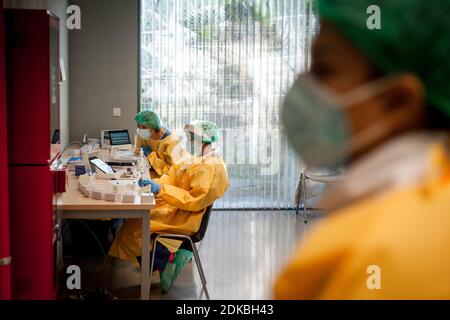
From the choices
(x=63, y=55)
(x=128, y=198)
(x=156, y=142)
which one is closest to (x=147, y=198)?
(x=128, y=198)

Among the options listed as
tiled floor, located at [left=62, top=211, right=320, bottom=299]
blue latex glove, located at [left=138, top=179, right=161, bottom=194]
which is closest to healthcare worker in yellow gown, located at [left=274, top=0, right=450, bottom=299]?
tiled floor, located at [left=62, top=211, right=320, bottom=299]

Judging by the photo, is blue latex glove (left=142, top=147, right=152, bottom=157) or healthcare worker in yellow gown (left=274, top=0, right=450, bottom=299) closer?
healthcare worker in yellow gown (left=274, top=0, right=450, bottom=299)

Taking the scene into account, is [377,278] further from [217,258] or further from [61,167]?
[217,258]

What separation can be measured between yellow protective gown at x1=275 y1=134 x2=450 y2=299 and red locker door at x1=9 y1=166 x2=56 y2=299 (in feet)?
7.49

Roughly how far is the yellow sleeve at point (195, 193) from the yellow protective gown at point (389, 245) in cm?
299

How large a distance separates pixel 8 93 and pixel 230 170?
3.71m

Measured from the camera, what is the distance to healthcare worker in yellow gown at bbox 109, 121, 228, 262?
3758 millimetres

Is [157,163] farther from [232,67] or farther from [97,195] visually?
[97,195]

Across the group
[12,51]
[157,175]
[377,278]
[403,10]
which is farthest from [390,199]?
[157,175]

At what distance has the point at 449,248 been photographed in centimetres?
77

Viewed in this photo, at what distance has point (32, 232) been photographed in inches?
116

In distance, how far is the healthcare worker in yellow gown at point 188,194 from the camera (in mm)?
3758

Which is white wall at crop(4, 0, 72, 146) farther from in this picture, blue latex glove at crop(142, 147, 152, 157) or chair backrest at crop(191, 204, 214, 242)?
chair backrest at crop(191, 204, 214, 242)

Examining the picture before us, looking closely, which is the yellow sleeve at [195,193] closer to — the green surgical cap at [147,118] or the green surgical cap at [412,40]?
the green surgical cap at [147,118]
